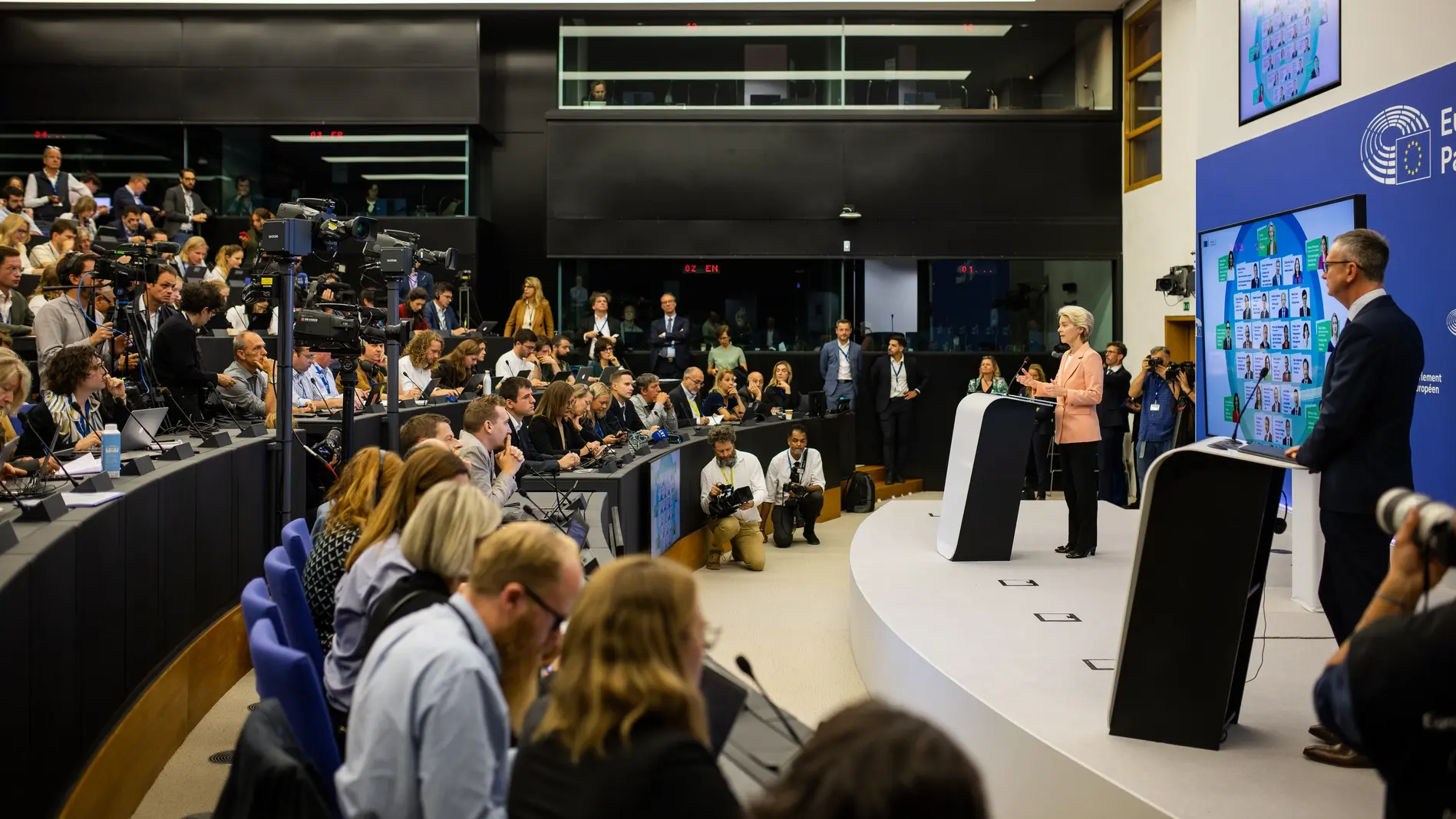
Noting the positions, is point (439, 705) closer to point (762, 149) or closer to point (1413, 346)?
point (1413, 346)

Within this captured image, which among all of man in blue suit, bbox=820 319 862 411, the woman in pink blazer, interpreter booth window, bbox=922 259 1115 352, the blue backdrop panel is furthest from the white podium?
interpreter booth window, bbox=922 259 1115 352

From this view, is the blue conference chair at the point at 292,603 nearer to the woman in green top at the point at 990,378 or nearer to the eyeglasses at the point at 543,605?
the eyeglasses at the point at 543,605

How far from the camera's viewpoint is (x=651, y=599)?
176cm

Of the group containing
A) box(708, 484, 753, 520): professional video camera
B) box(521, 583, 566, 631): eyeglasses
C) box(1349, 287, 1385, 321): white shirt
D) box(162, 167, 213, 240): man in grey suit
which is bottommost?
Result: box(708, 484, 753, 520): professional video camera

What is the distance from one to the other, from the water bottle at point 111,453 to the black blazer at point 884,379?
32.7 feet

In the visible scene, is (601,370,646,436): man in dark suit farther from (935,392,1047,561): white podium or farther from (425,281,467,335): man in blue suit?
(935,392,1047,561): white podium

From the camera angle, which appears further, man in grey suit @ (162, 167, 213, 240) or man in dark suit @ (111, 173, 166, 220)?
man in grey suit @ (162, 167, 213, 240)

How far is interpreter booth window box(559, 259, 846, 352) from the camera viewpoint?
14172 millimetres

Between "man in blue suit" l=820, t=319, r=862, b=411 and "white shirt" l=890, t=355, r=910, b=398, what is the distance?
14.7 inches

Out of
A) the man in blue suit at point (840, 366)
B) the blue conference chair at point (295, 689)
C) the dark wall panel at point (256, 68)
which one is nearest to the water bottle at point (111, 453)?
the blue conference chair at point (295, 689)

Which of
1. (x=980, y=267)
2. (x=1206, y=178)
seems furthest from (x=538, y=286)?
(x=1206, y=178)

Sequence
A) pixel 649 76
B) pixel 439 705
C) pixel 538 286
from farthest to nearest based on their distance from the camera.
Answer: pixel 649 76, pixel 538 286, pixel 439 705

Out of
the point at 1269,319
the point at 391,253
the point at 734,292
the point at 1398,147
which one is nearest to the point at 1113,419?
the point at 1269,319

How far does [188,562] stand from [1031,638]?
A: 129 inches
